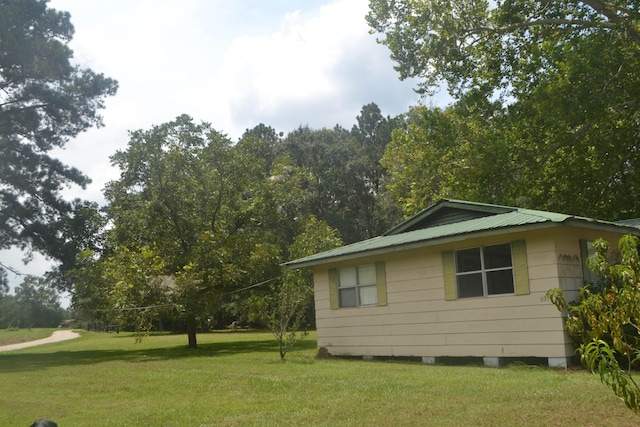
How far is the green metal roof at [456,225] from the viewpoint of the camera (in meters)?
12.6

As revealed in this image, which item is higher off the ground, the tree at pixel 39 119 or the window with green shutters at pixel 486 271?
the tree at pixel 39 119

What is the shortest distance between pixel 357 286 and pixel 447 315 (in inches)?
118

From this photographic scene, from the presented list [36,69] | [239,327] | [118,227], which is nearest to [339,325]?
[118,227]

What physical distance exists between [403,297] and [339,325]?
7.99 ft

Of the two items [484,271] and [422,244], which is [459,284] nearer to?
[484,271]

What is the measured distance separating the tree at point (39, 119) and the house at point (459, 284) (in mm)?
13430

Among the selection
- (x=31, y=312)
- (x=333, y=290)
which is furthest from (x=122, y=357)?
(x=31, y=312)

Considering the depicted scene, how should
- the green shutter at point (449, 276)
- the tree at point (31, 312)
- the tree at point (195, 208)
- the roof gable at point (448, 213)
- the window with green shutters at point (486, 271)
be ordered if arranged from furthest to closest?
the tree at point (31, 312) → the tree at point (195, 208) → the roof gable at point (448, 213) → the green shutter at point (449, 276) → the window with green shutters at point (486, 271)

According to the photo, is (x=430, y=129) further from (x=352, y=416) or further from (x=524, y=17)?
(x=352, y=416)

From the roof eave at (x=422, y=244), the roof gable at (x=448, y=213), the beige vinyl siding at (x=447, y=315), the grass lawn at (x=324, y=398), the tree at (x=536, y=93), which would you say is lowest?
the grass lawn at (x=324, y=398)

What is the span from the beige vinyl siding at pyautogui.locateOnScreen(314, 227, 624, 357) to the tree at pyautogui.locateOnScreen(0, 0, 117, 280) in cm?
1380

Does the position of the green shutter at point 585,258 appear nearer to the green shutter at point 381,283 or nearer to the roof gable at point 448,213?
the roof gable at point 448,213

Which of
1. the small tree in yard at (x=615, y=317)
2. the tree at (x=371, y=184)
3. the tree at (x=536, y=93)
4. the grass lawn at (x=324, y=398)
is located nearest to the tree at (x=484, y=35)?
the tree at (x=536, y=93)

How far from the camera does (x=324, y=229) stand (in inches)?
1133
